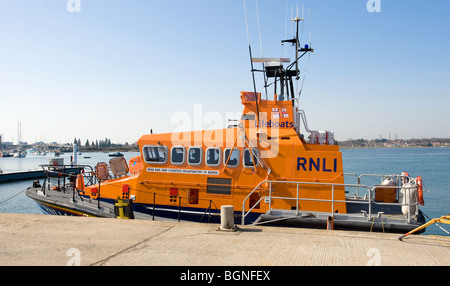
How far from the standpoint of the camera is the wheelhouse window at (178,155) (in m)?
8.74

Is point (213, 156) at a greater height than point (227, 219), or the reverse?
point (213, 156)

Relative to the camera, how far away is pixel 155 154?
8.95 metres

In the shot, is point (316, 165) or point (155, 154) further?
point (155, 154)

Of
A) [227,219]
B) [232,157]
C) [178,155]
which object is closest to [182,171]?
[178,155]

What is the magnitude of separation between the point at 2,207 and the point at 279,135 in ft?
67.2

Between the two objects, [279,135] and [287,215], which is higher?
[279,135]

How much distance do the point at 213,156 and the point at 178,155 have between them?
93 cm

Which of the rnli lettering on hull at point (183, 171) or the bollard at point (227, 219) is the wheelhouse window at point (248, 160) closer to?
the rnli lettering on hull at point (183, 171)

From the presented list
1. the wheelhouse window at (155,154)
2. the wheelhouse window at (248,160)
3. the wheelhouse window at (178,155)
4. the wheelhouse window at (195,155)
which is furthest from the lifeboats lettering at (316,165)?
the wheelhouse window at (155,154)

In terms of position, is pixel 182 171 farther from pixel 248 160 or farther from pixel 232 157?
pixel 248 160

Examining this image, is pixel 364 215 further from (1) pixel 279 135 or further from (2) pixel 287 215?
(1) pixel 279 135
